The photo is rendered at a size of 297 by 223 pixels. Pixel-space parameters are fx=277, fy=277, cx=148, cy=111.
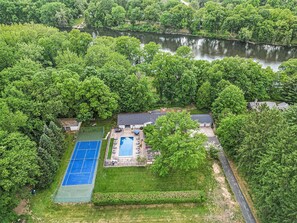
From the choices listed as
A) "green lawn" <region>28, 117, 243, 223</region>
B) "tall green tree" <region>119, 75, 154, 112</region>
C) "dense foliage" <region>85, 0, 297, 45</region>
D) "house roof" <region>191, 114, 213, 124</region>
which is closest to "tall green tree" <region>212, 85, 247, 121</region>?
"house roof" <region>191, 114, 213, 124</region>

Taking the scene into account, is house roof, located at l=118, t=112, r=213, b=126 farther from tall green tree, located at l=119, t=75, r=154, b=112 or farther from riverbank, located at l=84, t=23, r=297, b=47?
riverbank, located at l=84, t=23, r=297, b=47

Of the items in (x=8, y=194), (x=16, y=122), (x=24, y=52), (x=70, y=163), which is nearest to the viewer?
(x=8, y=194)

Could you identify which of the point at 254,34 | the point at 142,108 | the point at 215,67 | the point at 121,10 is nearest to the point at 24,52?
the point at 142,108

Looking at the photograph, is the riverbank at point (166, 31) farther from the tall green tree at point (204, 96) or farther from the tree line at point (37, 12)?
the tall green tree at point (204, 96)

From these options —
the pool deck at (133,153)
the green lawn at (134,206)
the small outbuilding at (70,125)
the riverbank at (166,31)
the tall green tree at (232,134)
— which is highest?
the riverbank at (166,31)

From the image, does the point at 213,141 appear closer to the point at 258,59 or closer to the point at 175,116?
the point at 175,116

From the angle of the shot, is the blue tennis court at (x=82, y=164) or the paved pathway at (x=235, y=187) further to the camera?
the blue tennis court at (x=82, y=164)

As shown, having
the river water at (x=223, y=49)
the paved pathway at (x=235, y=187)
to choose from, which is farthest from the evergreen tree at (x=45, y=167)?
the river water at (x=223, y=49)
